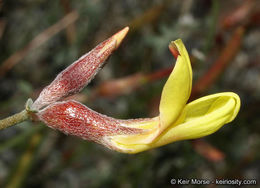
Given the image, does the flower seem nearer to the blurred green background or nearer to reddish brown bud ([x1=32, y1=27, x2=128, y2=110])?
reddish brown bud ([x1=32, y1=27, x2=128, y2=110])

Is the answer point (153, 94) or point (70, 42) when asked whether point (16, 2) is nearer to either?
point (70, 42)

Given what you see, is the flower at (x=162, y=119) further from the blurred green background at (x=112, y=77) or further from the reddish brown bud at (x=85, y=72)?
the blurred green background at (x=112, y=77)

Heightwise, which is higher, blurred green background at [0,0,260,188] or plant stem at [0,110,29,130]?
blurred green background at [0,0,260,188]

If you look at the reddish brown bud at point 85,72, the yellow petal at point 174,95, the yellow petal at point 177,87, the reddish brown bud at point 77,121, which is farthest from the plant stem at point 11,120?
the yellow petal at point 177,87

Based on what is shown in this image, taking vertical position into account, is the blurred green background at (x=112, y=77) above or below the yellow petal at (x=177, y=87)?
above

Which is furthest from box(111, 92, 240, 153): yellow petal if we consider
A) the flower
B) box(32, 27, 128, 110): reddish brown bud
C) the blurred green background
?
the blurred green background

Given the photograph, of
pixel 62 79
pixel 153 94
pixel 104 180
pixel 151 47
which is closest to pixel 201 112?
pixel 62 79

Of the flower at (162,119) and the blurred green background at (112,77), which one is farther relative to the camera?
the blurred green background at (112,77)
